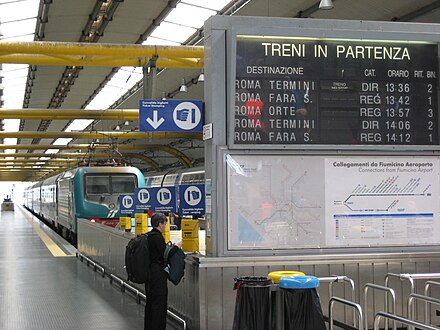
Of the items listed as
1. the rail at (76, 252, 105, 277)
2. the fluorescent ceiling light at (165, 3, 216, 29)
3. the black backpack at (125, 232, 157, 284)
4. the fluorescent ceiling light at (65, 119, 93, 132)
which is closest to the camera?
the black backpack at (125, 232, 157, 284)

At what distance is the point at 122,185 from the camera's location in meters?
22.8

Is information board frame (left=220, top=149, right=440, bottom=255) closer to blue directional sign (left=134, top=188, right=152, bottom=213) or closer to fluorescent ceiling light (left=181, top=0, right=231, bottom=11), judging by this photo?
blue directional sign (left=134, top=188, right=152, bottom=213)

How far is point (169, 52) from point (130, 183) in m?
7.87

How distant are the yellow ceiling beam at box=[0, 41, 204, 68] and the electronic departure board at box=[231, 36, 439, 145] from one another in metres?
8.01

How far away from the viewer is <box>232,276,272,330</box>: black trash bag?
18.2 ft

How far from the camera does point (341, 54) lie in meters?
8.15

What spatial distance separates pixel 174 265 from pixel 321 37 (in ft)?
10.1

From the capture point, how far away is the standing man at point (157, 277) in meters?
7.40

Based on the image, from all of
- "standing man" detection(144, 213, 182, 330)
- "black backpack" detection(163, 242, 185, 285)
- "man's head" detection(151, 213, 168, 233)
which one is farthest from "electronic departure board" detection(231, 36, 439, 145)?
"black backpack" detection(163, 242, 185, 285)

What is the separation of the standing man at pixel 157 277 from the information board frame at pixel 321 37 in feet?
3.99

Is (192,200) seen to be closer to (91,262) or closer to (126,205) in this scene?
(126,205)

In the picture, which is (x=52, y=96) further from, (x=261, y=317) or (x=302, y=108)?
(x=261, y=317)

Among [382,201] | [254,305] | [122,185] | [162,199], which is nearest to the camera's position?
[254,305]

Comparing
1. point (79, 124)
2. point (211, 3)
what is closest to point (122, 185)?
point (211, 3)
